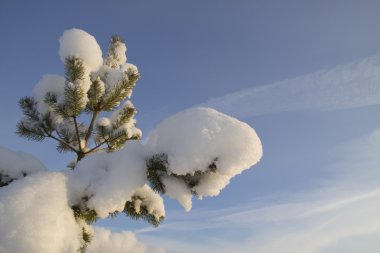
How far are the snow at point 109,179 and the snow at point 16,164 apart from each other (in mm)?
1298

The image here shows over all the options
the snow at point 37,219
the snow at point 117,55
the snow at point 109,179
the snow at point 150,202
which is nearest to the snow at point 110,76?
the snow at point 117,55

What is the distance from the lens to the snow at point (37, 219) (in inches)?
106

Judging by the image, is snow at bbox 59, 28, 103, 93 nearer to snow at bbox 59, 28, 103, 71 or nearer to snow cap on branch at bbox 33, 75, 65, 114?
snow at bbox 59, 28, 103, 71

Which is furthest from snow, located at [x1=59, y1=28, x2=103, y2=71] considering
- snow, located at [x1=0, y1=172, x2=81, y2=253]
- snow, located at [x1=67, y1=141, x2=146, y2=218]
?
snow, located at [x1=0, y1=172, x2=81, y2=253]

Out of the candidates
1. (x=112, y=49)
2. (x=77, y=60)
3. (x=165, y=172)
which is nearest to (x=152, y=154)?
(x=165, y=172)

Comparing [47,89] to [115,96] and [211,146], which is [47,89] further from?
[211,146]

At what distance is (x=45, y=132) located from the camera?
6.17 meters

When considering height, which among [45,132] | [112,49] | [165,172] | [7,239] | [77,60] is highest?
[112,49]

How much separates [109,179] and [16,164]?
1.91 metres

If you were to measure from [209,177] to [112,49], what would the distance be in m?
4.44

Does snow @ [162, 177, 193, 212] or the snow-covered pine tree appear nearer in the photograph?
the snow-covered pine tree

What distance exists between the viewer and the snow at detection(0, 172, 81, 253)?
2.68 meters

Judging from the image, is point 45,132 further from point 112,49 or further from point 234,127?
point 234,127

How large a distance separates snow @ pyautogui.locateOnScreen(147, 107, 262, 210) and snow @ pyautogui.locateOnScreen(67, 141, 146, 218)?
424 millimetres
